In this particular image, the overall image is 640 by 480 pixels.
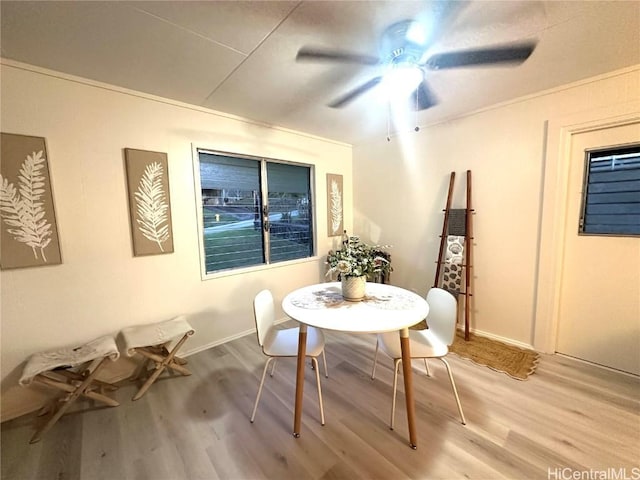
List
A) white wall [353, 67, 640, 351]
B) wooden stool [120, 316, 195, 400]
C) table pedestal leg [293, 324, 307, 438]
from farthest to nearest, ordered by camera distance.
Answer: white wall [353, 67, 640, 351] → wooden stool [120, 316, 195, 400] → table pedestal leg [293, 324, 307, 438]

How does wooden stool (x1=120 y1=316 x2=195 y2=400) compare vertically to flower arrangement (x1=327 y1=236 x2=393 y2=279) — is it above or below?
below

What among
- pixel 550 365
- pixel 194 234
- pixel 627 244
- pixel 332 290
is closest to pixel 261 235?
pixel 194 234

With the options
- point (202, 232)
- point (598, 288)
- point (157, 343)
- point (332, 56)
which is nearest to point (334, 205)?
point (202, 232)

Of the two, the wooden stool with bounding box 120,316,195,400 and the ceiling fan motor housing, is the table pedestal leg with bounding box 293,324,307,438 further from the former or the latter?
the ceiling fan motor housing

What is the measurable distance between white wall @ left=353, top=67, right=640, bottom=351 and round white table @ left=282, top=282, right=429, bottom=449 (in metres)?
1.35

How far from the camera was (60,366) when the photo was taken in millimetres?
1609

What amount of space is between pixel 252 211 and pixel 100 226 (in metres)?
1.34

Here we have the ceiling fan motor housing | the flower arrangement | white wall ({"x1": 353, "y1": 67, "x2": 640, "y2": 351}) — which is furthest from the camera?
white wall ({"x1": 353, "y1": 67, "x2": 640, "y2": 351})

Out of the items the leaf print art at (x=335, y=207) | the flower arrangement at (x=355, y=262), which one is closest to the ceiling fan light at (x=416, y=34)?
the flower arrangement at (x=355, y=262)

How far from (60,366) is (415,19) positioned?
2.90 meters

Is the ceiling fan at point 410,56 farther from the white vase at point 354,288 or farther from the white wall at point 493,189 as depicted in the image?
the white vase at point 354,288

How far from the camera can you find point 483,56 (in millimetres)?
1588

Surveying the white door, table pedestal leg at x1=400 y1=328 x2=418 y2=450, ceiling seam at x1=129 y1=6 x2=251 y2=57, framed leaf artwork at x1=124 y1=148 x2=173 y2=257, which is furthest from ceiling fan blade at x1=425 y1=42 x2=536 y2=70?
framed leaf artwork at x1=124 y1=148 x2=173 y2=257

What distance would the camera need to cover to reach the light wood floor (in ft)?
4.33
